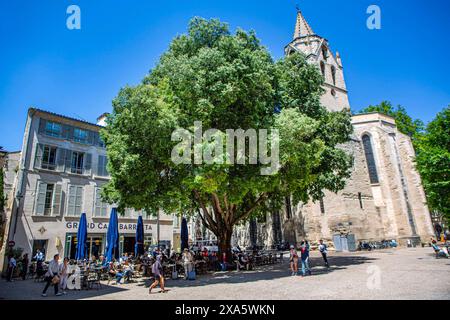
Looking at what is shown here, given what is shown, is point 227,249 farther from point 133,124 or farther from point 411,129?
point 411,129

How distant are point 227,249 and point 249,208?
2.81 meters

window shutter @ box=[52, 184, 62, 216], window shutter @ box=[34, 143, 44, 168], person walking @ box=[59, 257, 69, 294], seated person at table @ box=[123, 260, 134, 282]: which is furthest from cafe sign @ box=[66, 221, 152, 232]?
person walking @ box=[59, 257, 69, 294]

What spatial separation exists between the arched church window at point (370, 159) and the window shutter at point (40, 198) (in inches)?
1396

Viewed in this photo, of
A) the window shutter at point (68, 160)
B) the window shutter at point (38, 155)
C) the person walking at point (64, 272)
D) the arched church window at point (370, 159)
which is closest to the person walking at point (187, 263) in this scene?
the person walking at point (64, 272)

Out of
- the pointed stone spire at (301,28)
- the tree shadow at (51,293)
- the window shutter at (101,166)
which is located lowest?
the tree shadow at (51,293)

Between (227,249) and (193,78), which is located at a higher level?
(193,78)

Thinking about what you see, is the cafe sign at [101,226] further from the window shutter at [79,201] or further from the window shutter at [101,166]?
the window shutter at [101,166]

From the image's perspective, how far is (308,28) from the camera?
40.6 m

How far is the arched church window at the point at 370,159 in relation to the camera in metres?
35.1

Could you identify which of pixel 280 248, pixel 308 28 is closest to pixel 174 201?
pixel 280 248

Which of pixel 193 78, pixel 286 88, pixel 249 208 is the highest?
pixel 286 88

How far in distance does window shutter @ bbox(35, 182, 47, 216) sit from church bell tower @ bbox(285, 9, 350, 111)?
3259 centimetres

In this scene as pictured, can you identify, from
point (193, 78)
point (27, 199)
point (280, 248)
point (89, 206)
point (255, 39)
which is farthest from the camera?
point (280, 248)
